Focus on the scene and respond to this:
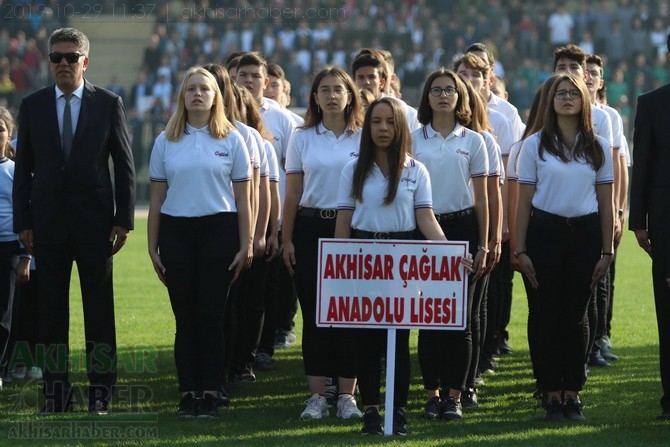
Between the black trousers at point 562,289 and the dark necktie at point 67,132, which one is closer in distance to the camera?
the black trousers at point 562,289

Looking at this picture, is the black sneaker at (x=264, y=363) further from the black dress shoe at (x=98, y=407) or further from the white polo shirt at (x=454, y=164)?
the white polo shirt at (x=454, y=164)

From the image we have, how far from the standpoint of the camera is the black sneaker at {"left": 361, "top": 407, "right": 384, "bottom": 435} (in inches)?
321

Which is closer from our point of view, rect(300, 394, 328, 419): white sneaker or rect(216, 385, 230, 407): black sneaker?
rect(300, 394, 328, 419): white sneaker

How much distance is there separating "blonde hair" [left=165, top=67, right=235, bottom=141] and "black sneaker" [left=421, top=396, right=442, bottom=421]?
7.10 feet

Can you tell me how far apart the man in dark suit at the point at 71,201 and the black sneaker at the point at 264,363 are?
231 cm

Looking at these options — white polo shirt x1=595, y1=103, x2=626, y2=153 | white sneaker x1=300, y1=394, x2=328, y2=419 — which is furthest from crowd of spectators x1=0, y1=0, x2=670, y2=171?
white sneaker x1=300, y1=394, x2=328, y2=419

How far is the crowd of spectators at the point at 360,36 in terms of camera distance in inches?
1375

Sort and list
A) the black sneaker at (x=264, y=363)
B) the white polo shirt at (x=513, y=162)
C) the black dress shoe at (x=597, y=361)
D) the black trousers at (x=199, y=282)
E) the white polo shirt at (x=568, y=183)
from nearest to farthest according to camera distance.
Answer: the white polo shirt at (x=568, y=183) → the black trousers at (x=199, y=282) → the white polo shirt at (x=513, y=162) → the black sneaker at (x=264, y=363) → the black dress shoe at (x=597, y=361)

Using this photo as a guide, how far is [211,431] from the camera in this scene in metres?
8.30

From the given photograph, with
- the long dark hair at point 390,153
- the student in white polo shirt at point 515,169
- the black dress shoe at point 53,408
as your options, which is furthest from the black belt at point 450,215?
the black dress shoe at point 53,408

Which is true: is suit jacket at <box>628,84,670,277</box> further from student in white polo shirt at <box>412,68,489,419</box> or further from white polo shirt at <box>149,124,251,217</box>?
white polo shirt at <box>149,124,251,217</box>

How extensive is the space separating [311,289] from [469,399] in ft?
4.27

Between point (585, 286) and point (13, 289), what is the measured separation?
4173 mm

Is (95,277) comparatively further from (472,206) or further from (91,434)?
(472,206)
